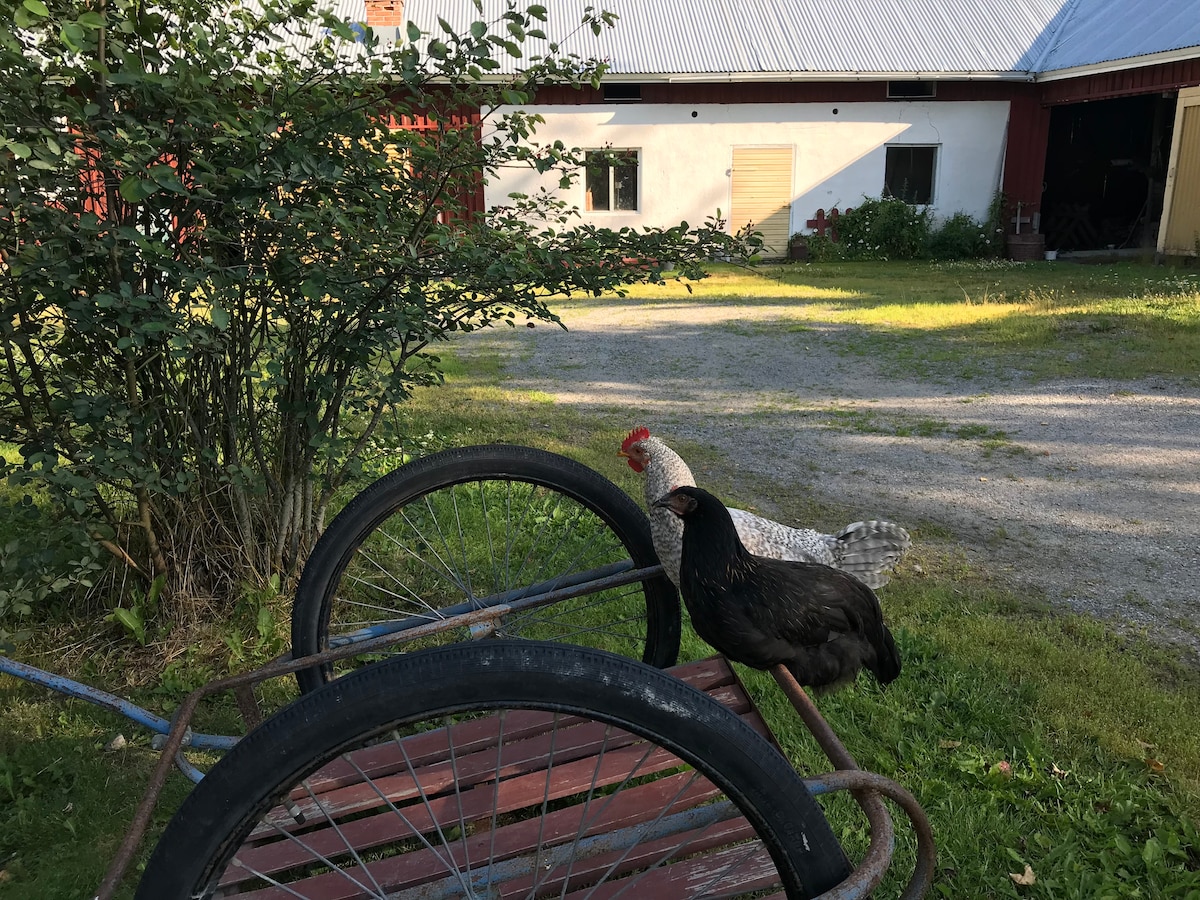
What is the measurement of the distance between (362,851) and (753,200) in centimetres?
1737

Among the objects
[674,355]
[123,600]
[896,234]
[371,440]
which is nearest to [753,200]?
[896,234]

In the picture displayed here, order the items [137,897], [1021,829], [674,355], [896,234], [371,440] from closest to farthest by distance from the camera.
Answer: [137,897] → [1021,829] → [371,440] → [674,355] → [896,234]

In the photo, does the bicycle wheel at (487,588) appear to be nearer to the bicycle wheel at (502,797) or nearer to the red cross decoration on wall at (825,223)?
the bicycle wheel at (502,797)

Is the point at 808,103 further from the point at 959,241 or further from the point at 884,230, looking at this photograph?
the point at 959,241

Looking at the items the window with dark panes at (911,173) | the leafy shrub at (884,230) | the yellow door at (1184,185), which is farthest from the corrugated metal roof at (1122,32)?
the leafy shrub at (884,230)

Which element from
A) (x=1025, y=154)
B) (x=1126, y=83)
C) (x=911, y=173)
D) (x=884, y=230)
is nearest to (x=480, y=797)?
(x=884, y=230)

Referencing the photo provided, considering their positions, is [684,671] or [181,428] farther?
[181,428]

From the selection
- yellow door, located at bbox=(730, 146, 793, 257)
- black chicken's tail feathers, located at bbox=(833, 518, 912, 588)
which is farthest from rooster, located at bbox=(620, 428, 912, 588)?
yellow door, located at bbox=(730, 146, 793, 257)

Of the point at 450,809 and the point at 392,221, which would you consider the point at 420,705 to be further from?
the point at 392,221

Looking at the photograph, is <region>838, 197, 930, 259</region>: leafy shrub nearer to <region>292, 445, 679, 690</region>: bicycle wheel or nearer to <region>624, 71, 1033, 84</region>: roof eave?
<region>624, 71, 1033, 84</region>: roof eave

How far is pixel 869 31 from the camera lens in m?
17.9

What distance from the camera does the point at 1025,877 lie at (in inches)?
83.6

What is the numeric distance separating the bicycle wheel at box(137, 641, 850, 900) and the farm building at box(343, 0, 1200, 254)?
15236 millimetres

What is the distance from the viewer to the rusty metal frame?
1466mm
